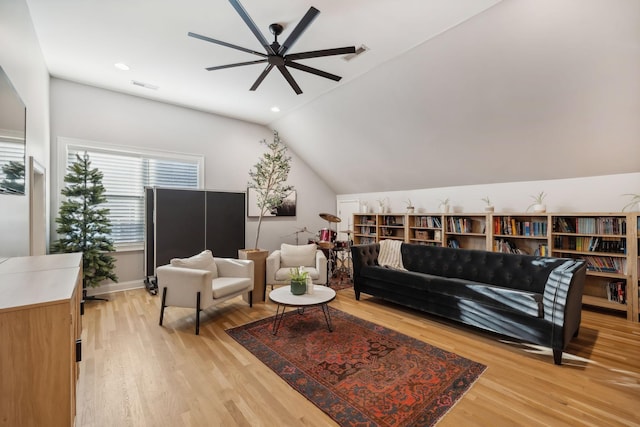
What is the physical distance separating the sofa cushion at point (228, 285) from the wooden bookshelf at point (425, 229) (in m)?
3.31

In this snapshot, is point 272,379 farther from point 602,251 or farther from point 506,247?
point 602,251

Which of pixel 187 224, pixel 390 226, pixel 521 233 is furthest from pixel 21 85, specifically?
pixel 521 233

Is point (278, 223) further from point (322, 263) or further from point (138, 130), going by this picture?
point (138, 130)

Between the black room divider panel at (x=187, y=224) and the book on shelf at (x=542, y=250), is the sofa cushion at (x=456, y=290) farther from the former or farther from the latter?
the black room divider panel at (x=187, y=224)

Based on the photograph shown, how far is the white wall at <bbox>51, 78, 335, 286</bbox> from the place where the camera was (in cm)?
420

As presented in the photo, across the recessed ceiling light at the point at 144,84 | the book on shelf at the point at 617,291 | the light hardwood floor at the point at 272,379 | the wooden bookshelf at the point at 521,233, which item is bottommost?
the light hardwood floor at the point at 272,379

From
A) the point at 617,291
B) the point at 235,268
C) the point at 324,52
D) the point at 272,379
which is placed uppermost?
the point at 324,52

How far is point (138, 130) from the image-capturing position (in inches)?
185

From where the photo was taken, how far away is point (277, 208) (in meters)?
6.35

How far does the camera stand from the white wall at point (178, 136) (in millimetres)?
4199

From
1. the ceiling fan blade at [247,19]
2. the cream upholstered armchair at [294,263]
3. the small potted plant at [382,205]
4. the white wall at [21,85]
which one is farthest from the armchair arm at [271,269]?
the small potted plant at [382,205]

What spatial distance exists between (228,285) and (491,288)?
2.88 m

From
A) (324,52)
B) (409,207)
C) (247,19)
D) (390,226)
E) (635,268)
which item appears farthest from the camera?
(390,226)

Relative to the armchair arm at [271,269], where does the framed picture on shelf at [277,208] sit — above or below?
above
